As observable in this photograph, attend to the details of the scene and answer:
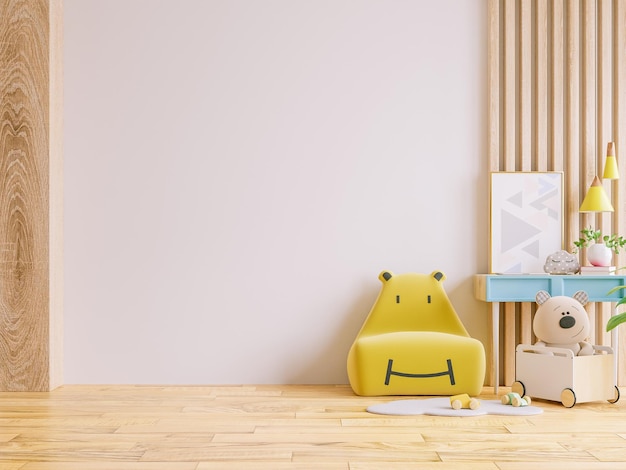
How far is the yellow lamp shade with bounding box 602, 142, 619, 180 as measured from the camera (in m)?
4.10

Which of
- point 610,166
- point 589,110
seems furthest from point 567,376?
point 589,110

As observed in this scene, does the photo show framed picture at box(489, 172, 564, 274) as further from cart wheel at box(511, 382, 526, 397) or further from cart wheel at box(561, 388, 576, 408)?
cart wheel at box(561, 388, 576, 408)

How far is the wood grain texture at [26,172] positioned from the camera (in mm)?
3934

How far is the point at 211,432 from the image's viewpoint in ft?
9.48

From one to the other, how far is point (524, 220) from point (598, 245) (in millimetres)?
433

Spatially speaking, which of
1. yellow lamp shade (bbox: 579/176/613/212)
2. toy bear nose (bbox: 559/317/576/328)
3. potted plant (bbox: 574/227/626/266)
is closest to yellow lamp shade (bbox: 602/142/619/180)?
yellow lamp shade (bbox: 579/176/613/212)

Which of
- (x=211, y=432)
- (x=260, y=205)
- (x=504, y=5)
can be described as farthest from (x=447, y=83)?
(x=211, y=432)

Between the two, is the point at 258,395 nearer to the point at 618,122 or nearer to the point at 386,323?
the point at 386,323

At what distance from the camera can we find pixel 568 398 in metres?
3.47

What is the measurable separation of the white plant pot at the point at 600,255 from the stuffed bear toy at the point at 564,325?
384 millimetres

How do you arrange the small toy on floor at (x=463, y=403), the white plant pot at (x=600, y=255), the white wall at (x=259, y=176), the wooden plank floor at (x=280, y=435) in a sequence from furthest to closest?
the white wall at (x=259, y=176) < the white plant pot at (x=600, y=255) < the small toy on floor at (x=463, y=403) < the wooden plank floor at (x=280, y=435)

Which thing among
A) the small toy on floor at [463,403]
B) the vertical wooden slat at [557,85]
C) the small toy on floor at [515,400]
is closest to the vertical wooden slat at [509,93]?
the vertical wooden slat at [557,85]

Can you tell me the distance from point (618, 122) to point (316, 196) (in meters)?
1.86

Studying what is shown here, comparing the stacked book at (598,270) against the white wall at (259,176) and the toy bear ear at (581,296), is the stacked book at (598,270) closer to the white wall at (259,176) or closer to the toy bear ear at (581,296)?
the toy bear ear at (581,296)
